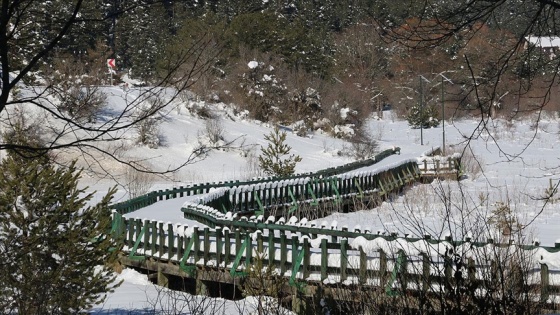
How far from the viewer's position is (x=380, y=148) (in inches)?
2164

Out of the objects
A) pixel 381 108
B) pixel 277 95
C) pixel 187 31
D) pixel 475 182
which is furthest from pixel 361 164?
pixel 381 108

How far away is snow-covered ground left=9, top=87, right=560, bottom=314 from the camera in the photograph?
2103cm

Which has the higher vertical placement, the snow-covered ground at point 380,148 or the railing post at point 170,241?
the snow-covered ground at point 380,148

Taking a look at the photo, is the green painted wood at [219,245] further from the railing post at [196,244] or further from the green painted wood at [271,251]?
the green painted wood at [271,251]

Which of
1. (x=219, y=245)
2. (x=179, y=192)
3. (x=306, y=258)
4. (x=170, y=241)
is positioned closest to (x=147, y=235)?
(x=170, y=241)

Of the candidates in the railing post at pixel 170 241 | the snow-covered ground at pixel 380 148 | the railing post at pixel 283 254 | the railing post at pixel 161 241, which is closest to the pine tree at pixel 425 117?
the snow-covered ground at pixel 380 148

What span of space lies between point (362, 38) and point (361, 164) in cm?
4633

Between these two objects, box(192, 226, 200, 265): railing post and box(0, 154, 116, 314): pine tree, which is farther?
box(192, 226, 200, 265): railing post

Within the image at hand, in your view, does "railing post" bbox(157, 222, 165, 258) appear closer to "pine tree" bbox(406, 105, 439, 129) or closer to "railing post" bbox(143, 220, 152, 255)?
"railing post" bbox(143, 220, 152, 255)

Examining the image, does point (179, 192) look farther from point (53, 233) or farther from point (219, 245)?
point (53, 233)

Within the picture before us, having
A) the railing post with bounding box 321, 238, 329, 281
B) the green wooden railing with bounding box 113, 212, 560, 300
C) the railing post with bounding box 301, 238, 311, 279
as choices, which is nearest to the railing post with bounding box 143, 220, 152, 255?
the green wooden railing with bounding box 113, 212, 560, 300

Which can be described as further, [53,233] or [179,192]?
[179,192]

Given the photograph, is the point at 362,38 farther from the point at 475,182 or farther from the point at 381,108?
the point at 475,182

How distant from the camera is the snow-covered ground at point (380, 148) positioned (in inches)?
828
